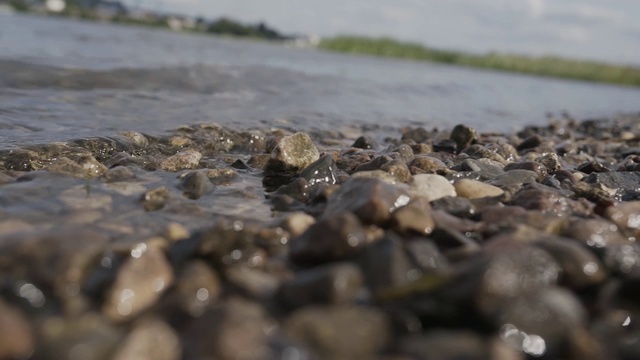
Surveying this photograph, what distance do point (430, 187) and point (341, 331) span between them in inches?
62.5

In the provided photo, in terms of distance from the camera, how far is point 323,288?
1663 mm

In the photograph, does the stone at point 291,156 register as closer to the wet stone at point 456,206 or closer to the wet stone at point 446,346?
the wet stone at point 456,206

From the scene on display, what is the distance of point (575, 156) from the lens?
5316mm

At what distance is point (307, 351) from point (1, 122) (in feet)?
14.3

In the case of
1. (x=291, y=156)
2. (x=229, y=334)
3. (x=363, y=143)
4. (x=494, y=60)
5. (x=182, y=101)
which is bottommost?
(x=494, y=60)

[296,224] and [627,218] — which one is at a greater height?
[627,218]

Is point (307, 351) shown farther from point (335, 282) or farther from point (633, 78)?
point (633, 78)

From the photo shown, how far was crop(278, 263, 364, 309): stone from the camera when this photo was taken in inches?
65.1

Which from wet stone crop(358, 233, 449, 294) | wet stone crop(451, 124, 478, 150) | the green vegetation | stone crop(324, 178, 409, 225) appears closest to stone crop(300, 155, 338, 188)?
stone crop(324, 178, 409, 225)

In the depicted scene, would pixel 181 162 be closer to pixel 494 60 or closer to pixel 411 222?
pixel 411 222

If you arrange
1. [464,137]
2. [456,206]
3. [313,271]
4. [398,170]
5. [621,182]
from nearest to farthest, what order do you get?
[313,271] → [456,206] → [398,170] → [621,182] → [464,137]

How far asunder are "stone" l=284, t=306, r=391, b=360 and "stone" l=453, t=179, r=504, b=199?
157 centimetres

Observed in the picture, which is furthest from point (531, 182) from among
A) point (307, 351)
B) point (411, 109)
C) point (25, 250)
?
point (411, 109)

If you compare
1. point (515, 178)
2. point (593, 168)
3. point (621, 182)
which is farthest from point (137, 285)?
point (593, 168)
